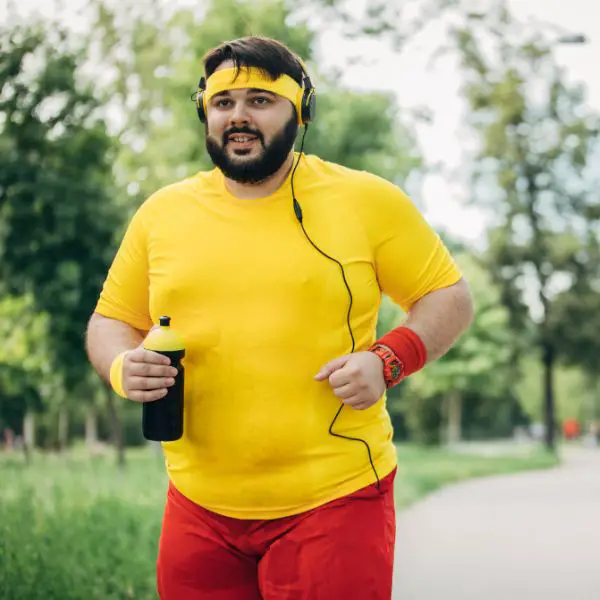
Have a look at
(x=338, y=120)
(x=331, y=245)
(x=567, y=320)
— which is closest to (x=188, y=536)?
(x=331, y=245)

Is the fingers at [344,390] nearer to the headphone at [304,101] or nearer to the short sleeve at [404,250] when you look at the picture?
the short sleeve at [404,250]

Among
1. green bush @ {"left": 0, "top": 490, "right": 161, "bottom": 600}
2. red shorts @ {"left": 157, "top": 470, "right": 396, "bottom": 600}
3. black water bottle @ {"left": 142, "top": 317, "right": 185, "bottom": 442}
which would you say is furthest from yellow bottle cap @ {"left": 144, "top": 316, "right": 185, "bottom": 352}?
green bush @ {"left": 0, "top": 490, "right": 161, "bottom": 600}

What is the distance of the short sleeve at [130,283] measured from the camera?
305 centimetres

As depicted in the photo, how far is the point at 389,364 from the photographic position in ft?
9.14

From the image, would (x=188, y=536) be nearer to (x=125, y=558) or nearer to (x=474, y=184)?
(x=125, y=558)

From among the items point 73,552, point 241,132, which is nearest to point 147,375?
point 241,132

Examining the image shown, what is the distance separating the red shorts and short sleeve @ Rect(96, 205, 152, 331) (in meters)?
0.56

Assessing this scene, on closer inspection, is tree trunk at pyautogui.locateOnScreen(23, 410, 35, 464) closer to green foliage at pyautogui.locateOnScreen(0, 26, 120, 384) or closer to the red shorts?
green foliage at pyautogui.locateOnScreen(0, 26, 120, 384)

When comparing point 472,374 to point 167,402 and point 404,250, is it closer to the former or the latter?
point 404,250

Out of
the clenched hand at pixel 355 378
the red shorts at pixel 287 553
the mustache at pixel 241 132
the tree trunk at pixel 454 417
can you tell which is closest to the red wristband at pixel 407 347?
the clenched hand at pixel 355 378

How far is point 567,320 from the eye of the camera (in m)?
31.4

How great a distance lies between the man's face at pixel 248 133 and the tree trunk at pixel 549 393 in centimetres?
3005

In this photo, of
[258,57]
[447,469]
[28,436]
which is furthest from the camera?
[447,469]

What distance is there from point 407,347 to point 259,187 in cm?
60
